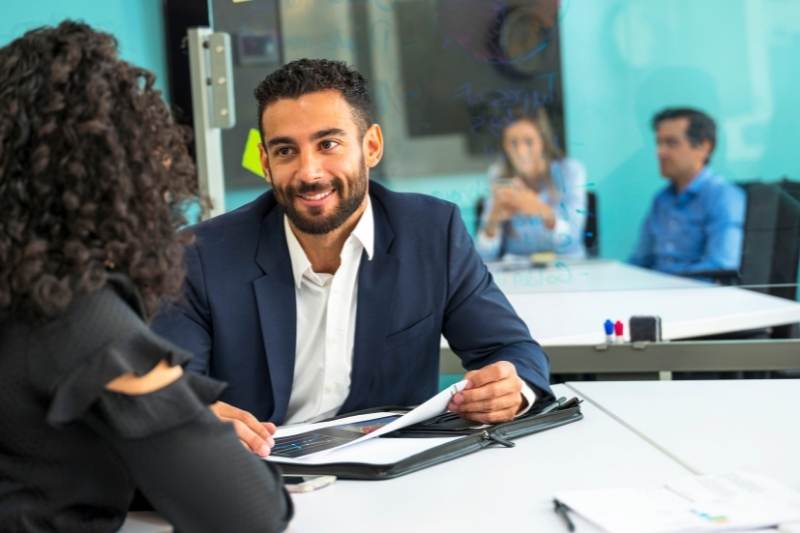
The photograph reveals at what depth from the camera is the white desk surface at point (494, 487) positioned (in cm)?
142

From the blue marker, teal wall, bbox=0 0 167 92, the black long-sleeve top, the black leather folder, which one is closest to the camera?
the black long-sleeve top

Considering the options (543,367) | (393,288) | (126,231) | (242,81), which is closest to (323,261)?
(393,288)

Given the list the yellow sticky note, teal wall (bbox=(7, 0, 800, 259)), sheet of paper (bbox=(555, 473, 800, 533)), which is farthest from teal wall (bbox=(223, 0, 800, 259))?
sheet of paper (bbox=(555, 473, 800, 533))

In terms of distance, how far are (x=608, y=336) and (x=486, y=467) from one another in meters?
1.18

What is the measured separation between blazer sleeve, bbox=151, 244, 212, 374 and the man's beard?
0.22 meters

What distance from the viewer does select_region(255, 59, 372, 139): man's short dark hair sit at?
7.48 feet

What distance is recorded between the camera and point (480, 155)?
134 inches

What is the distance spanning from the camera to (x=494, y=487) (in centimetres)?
156

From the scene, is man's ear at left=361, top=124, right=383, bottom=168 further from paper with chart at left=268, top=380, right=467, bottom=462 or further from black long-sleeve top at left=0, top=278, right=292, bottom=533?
black long-sleeve top at left=0, top=278, right=292, bottom=533

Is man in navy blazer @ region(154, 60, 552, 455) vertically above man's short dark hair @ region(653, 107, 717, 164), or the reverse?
man's short dark hair @ region(653, 107, 717, 164)

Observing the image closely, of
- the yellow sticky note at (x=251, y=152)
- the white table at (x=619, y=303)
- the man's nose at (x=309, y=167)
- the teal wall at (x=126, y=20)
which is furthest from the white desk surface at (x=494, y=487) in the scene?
the teal wall at (x=126, y=20)

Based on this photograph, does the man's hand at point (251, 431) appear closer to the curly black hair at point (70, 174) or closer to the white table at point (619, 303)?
the curly black hair at point (70, 174)

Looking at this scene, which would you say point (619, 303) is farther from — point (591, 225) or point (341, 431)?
point (341, 431)

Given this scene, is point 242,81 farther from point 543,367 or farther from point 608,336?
point 543,367
